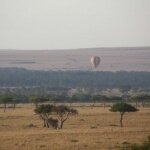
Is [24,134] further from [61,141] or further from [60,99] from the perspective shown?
[60,99]

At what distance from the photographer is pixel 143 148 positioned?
2258cm

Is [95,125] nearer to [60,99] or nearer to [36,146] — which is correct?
[36,146]

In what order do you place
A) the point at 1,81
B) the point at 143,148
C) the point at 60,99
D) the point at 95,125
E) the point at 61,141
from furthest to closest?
the point at 1,81 < the point at 60,99 < the point at 95,125 < the point at 61,141 < the point at 143,148

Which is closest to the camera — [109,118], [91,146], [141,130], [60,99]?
[91,146]

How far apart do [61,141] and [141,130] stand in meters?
9.30

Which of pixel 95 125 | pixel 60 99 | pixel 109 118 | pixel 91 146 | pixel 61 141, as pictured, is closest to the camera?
pixel 91 146

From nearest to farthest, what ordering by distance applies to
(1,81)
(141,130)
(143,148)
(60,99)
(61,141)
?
1. (143,148)
2. (61,141)
3. (141,130)
4. (60,99)
5. (1,81)

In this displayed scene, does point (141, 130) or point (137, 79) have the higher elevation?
point (137, 79)

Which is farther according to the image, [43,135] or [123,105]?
[123,105]

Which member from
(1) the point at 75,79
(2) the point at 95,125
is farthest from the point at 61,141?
(1) the point at 75,79

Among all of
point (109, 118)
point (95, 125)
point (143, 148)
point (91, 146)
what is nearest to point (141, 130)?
point (95, 125)

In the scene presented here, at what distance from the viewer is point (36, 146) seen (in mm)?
31078

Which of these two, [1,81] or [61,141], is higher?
[1,81]

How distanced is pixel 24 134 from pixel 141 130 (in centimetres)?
944
